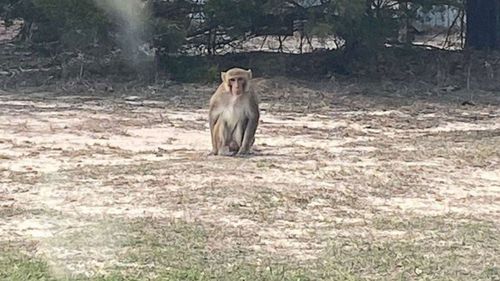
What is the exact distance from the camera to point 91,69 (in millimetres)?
20500

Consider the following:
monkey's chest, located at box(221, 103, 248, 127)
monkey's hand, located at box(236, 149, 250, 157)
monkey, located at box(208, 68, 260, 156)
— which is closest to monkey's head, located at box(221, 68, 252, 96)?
monkey, located at box(208, 68, 260, 156)

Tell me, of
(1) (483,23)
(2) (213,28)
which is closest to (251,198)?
(2) (213,28)

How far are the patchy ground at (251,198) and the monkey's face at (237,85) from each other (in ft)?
2.37

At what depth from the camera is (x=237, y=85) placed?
1152 cm

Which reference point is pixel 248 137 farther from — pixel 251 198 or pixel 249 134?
pixel 251 198

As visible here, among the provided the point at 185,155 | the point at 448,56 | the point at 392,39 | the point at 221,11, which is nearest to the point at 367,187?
the point at 185,155

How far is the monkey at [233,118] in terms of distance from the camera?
1161 centimetres

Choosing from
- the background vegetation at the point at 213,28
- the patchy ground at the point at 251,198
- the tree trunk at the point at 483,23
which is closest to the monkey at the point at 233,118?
the patchy ground at the point at 251,198

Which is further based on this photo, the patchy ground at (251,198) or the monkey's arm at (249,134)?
the monkey's arm at (249,134)

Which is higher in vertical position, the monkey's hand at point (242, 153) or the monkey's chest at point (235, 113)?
the monkey's chest at point (235, 113)

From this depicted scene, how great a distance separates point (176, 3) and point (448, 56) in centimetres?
593

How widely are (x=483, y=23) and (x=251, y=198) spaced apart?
15.1m

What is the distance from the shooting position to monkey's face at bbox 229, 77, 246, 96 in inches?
454

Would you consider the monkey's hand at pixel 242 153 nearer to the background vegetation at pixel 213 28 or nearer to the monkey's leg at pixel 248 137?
the monkey's leg at pixel 248 137
